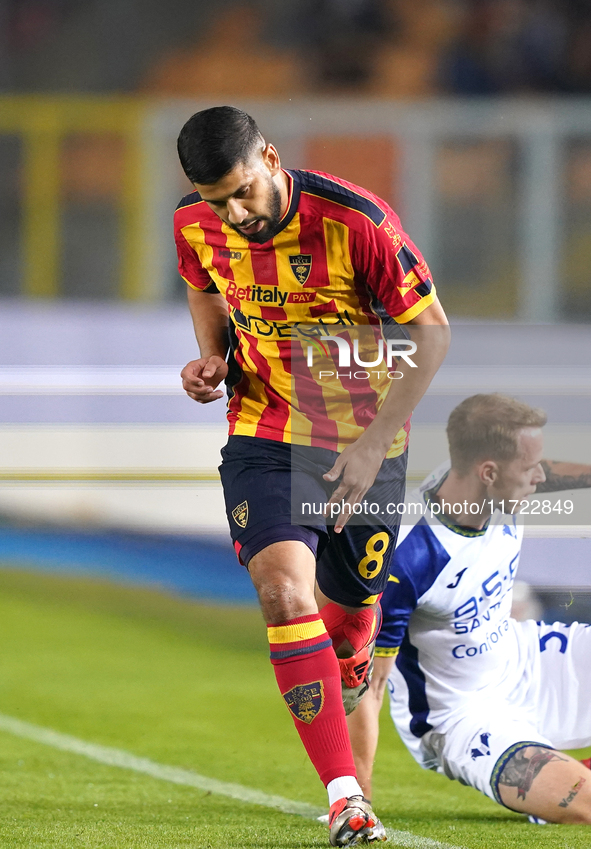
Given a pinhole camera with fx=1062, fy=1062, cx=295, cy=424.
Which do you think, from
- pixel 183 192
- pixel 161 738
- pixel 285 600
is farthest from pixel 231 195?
pixel 183 192

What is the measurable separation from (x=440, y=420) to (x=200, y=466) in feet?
3.60

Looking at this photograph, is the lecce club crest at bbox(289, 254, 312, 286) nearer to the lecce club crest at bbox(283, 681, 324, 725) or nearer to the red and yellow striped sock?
the red and yellow striped sock

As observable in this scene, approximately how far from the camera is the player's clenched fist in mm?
2248

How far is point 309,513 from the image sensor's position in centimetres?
213

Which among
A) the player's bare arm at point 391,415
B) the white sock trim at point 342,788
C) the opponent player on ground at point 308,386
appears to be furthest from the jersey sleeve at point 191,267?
the white sock trim at point 342,788

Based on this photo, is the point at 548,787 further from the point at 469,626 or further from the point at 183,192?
the point at 183,192

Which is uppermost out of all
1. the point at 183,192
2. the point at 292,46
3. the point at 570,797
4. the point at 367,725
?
the point at 292,46

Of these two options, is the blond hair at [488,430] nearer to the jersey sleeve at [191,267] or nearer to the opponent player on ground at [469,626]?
the opponent player on ground at [469,626]

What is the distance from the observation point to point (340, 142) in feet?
17.5

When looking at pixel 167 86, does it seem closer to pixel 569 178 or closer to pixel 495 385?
pixel 569 178

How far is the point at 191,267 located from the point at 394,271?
55cm

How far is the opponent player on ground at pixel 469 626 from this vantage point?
8.60ft

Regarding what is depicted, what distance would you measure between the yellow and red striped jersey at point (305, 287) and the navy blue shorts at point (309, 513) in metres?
0.05

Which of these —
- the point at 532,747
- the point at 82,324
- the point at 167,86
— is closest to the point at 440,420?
the point at 532,747
